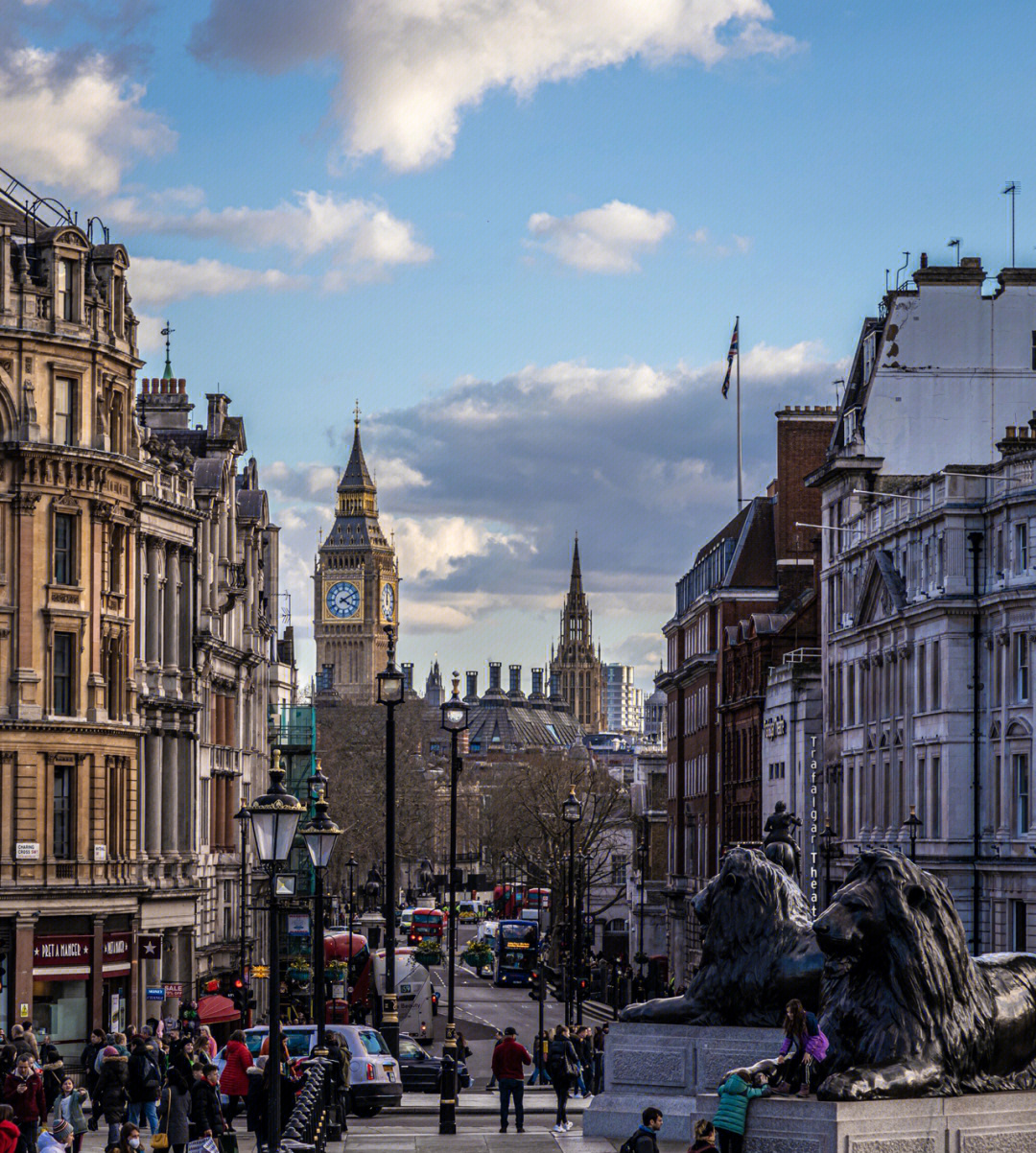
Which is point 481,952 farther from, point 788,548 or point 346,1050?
point 346,1050

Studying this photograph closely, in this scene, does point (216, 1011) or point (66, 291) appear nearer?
point (216, 1011)

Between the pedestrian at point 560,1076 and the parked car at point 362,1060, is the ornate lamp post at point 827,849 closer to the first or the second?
the parked car at point 362,1060

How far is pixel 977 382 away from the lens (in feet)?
250

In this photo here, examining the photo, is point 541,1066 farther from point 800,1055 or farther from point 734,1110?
point 734,1110

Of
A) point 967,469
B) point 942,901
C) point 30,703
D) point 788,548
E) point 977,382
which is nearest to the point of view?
point 942,901

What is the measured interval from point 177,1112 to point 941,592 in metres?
40.1

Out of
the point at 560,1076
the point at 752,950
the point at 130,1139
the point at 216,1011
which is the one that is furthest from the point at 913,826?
the point at 130,1139

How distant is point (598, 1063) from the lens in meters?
45.7

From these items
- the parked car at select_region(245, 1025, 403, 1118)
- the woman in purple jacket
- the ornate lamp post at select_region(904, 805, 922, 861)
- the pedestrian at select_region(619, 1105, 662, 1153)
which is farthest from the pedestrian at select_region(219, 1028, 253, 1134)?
the ornate lamp post at select_region(904, 805, 922, 861)

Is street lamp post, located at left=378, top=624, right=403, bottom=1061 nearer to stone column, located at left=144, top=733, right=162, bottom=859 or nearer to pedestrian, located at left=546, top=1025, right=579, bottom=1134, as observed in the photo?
pedestrian, located at left=546, top=1025, right=579, bottom=1134

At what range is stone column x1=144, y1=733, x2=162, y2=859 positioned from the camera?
6091 cm

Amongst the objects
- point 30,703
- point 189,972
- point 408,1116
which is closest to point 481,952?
point 189,972

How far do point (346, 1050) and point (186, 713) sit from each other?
25403 millimetres

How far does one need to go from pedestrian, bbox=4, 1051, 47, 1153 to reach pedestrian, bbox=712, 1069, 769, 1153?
1198 centimetres
